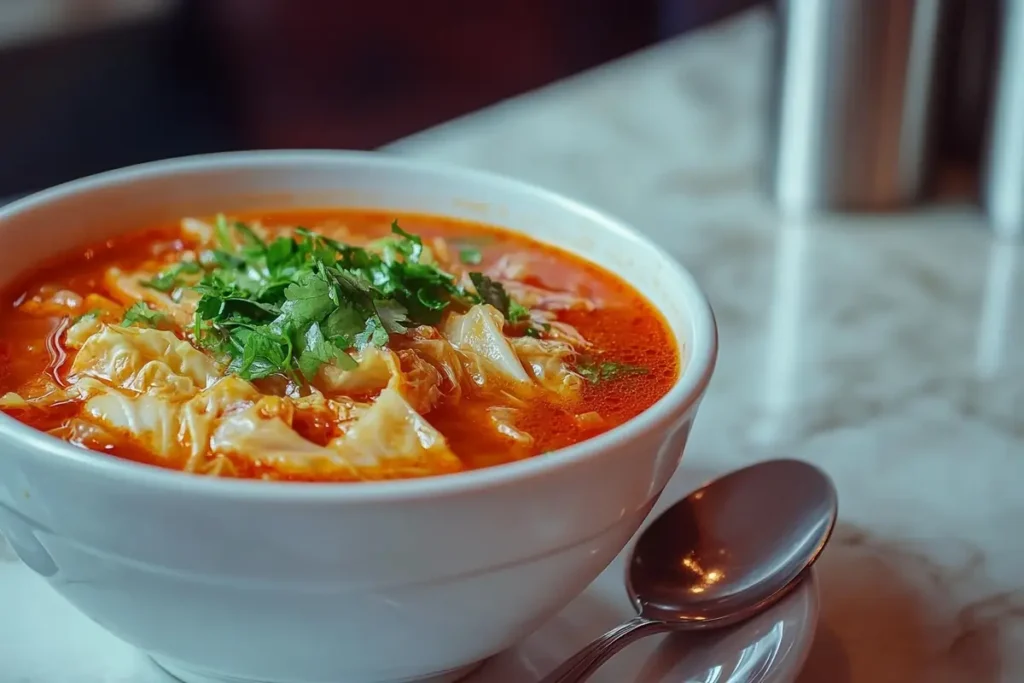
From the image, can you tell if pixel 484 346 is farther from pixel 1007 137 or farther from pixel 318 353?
pixel 1007 137

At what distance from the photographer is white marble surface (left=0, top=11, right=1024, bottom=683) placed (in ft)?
3.87

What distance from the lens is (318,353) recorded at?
1.05 meters

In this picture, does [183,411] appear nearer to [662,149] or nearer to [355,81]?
[662,149]

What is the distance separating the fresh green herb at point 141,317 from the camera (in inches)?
44.8

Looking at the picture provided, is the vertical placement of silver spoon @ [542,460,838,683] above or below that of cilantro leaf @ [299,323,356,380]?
below

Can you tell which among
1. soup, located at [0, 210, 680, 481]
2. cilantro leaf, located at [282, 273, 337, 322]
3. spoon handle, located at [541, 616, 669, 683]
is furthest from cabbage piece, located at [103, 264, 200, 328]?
spoon handle, located at [541, 616, 669, 683]

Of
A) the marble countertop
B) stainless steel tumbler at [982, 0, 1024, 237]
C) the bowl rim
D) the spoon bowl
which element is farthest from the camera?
stainless steel tumbler at [982, 0, 1024, 237]

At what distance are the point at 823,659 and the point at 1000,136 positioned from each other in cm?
131

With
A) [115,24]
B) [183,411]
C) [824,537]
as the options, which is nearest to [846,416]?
[824,537]

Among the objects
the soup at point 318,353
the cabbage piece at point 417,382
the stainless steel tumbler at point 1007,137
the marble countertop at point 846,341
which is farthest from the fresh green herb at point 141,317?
the stainless steel tumbler at point 1007,137

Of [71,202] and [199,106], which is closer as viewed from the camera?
[71,202]

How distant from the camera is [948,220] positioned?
221 cm

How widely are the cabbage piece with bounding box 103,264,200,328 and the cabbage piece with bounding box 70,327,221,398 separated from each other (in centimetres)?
9

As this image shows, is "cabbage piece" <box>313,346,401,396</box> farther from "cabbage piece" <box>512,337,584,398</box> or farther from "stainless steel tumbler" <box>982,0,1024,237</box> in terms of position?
"stainless steel tumbler" <box>982,0,1024,237</box>
